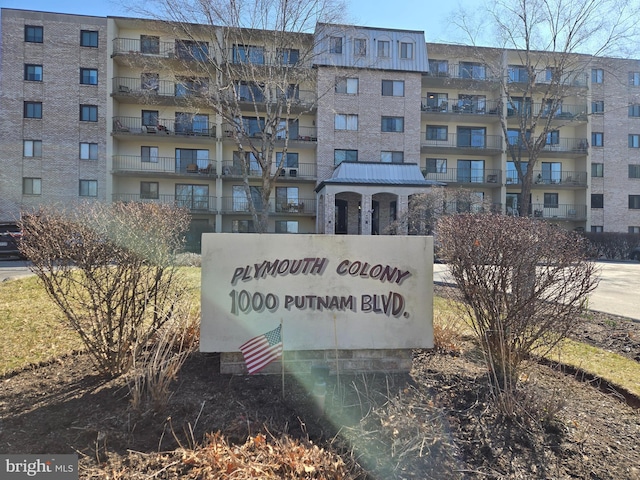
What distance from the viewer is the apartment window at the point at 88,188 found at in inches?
1128

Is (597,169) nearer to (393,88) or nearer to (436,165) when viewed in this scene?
(436,165)

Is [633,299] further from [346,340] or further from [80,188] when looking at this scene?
[80,188]

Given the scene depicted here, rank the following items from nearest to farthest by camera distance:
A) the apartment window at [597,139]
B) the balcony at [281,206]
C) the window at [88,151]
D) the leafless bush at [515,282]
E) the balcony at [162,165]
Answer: the leafless bush at [515,282] → the window at [88,151] → the balcony at [162,165] → the balcony at [281,206] → the apartment window at [597,139]

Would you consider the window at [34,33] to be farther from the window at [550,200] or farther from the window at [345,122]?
the window at [550,200]

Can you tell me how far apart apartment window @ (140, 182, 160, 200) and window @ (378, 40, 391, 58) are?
20.8 m

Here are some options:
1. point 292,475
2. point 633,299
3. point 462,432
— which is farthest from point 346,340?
point 633,299

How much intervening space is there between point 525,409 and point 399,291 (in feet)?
5.31

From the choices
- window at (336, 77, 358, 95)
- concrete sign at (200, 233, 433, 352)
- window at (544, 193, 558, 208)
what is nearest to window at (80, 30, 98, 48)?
window at (336, 77, 358, 95)

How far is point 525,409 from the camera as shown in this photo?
3.51 m

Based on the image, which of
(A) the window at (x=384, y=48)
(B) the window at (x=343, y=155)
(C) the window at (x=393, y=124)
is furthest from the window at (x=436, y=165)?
(A) the window at (x=384, y=48)

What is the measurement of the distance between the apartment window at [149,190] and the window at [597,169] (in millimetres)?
38679

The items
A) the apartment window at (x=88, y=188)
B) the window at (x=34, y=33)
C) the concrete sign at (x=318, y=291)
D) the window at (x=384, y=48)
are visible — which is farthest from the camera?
the window at (x=384, y=48)

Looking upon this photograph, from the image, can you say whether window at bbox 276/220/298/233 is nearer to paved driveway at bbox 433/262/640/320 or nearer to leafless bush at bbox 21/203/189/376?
paved driveway at bbox 433/262/640/320

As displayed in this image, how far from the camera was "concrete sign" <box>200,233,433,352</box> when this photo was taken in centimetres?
414
